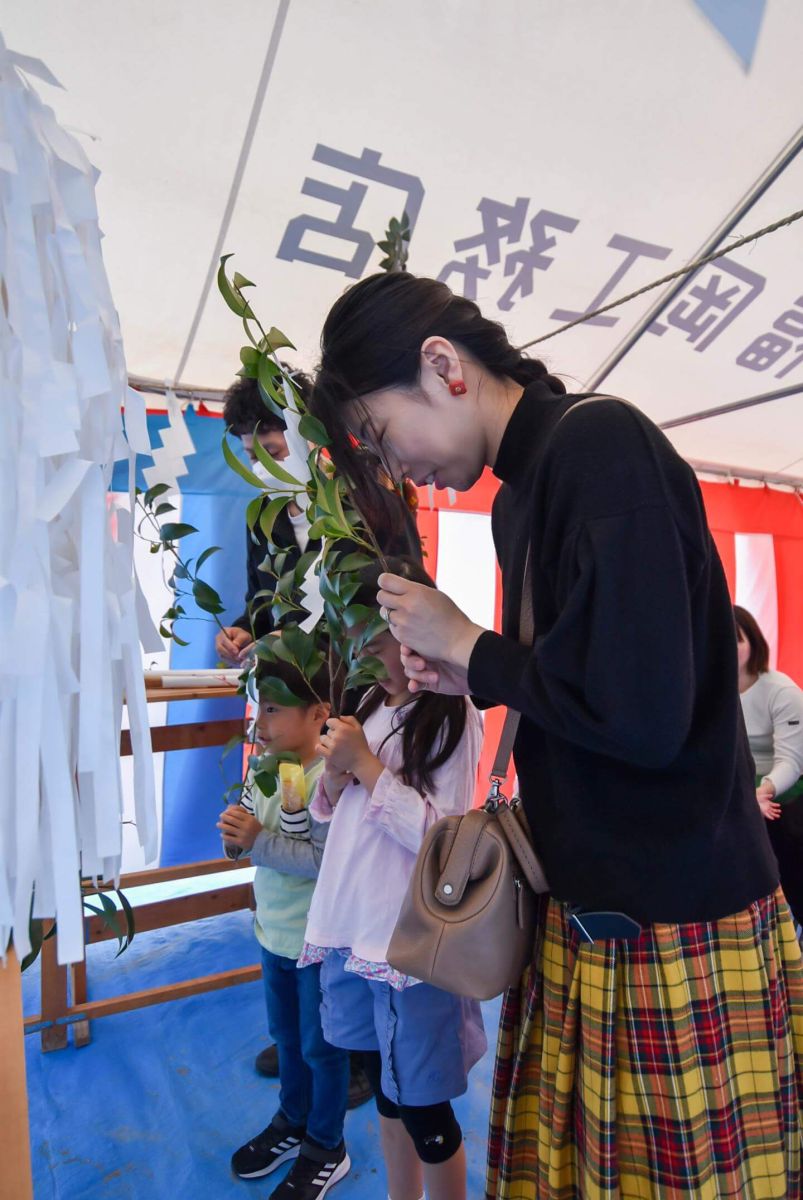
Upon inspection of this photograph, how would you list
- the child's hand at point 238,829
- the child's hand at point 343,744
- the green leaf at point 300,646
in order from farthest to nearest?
the child's hand at point 238,829, the child's hand at point 343,744, the green leaf at point 300,646

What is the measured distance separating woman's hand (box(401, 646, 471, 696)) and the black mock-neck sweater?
0.13 meters

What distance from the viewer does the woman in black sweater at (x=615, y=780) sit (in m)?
0.52

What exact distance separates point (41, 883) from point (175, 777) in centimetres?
217

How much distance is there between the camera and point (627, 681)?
1.66 feet

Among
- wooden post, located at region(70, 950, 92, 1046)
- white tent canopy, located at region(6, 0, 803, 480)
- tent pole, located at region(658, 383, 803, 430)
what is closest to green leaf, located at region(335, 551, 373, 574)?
white tent canopy, located at region(6, 0, 803, 480)

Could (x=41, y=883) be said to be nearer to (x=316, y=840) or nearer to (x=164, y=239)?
(x=316, y=840)

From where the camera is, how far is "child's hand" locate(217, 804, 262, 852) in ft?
4.17

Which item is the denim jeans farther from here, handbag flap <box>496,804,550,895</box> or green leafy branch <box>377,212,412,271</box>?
green leafy branch <box>377,212,412,271</box>

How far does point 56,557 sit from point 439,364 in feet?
1.27

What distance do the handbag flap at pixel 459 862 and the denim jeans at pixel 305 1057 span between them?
0.75 metres

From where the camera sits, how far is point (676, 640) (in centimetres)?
50

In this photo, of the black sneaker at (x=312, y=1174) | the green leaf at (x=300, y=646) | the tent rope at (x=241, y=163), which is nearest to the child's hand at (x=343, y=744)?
the green leaf at (x=300, y=646)

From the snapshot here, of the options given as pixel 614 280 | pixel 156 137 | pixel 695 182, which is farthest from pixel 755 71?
pixel 156 137

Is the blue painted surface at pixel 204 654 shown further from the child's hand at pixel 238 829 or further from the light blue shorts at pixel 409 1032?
the light blue shorts at pixel 409 1032
